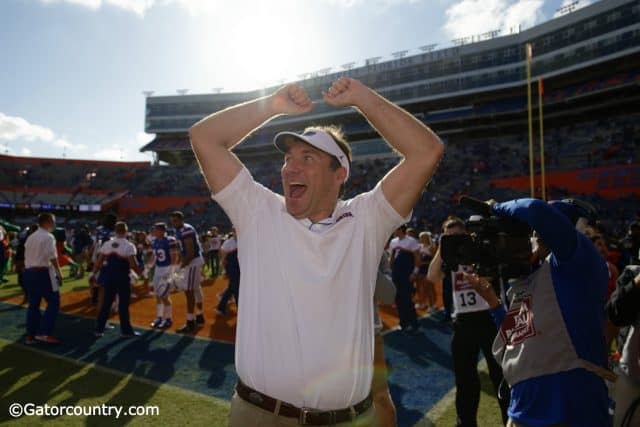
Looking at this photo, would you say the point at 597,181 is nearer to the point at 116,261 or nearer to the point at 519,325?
the point at 116,261

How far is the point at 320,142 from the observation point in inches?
82.9

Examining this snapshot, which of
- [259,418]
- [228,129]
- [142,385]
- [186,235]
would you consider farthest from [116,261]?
[259,418]

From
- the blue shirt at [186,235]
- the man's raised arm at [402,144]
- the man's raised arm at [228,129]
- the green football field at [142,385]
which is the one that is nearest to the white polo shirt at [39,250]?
the green football field at [142,385]

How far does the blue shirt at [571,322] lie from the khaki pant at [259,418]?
100 centimetres

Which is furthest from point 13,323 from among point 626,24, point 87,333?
point 626,24

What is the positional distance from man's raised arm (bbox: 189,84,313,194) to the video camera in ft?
4.18

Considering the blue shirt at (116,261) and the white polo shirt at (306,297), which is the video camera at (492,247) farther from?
the blue shirt at (116,261)

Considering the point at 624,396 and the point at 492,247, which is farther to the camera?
the point at 624,396

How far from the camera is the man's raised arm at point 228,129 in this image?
2.01m

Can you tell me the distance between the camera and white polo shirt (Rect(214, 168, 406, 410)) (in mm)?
1845

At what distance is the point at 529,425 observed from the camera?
2291 mm

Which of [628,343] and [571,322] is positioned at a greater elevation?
[571,322]

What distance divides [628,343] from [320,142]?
9.04 ft

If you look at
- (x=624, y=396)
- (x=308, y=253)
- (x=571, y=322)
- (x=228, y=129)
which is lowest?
(x=624, y=396)
